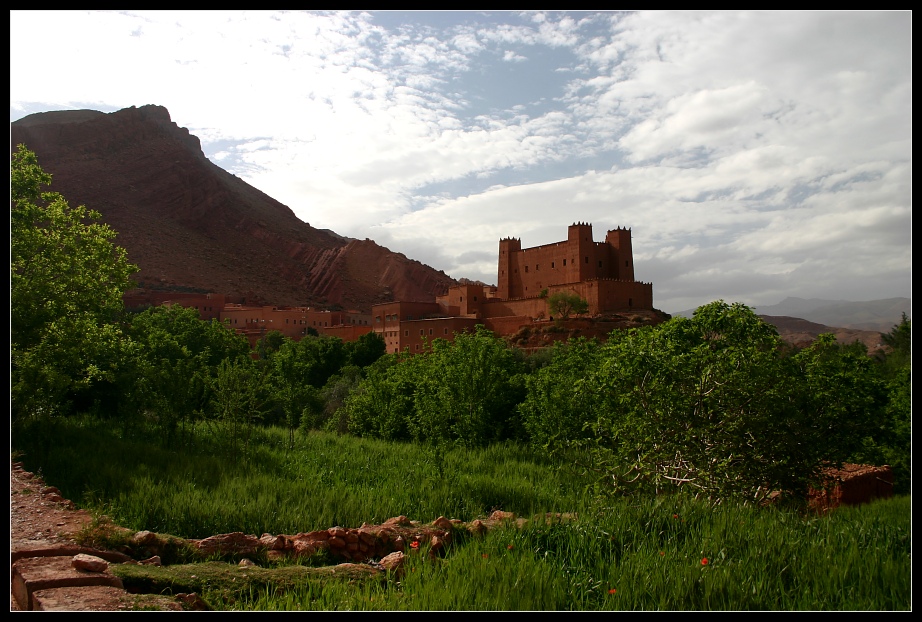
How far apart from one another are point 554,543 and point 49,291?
942 centimetres

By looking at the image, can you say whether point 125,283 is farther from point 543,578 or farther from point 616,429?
point 543,578

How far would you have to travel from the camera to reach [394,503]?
321 inches

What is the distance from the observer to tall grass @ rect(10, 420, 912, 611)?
3906 millimetres

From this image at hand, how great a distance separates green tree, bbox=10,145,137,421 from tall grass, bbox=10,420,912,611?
1469 millimetres

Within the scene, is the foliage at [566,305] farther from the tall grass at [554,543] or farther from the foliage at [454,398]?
the tall grass at [554,543]

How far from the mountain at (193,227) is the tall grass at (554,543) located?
7822cm

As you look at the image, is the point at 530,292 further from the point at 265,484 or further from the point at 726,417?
the point at 726,417

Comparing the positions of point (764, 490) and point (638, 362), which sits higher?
point (638, 362)

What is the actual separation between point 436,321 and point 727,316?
38.8 m

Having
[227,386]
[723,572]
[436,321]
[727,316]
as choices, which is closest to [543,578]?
[723,572]

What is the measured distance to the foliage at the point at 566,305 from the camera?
1788 inches

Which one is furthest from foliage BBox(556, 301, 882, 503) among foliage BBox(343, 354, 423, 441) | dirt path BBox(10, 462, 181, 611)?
foliage BBox(343, 354, 423, 441)

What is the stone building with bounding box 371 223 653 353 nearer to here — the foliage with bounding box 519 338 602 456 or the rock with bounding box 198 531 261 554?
the foliage with bounding box 519 338 602 456

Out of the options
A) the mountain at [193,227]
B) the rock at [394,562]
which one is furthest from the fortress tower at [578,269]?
the rock at [394,562]
